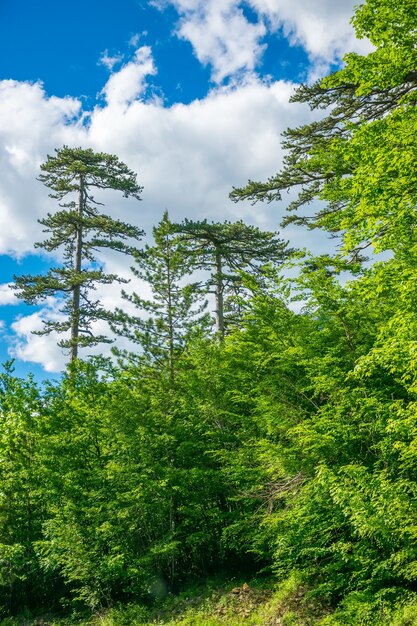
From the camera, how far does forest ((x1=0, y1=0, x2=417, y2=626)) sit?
927cm

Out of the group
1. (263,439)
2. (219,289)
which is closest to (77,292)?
(219,289)

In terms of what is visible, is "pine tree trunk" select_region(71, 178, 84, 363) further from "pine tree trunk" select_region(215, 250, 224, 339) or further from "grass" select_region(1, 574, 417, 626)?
"grass" select_region(1, 574, 417, 626)

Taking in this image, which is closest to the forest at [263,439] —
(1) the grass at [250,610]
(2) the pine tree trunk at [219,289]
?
(1) the grass at [250,610]

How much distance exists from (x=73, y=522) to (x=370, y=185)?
451 inches

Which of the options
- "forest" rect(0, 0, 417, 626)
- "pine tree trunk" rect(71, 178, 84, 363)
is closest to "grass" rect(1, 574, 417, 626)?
"forest" rect(0, 0, 417, 626)

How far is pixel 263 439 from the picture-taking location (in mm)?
11617

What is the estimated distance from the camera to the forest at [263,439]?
927 centimetres

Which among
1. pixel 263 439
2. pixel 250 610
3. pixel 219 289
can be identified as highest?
pixel 219 289

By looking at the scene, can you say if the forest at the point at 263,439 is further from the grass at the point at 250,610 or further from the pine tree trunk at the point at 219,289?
the pine tree trunk at the point at 219,289

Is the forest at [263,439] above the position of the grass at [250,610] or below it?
above

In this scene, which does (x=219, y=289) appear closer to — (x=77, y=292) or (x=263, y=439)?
(x=77, y=292)

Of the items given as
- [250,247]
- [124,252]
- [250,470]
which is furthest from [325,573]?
[124,252]

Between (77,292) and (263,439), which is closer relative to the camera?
(263,439)

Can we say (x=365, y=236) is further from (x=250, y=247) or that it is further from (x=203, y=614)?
(x=250, y=247)
